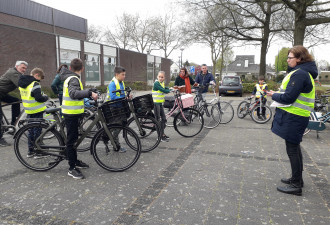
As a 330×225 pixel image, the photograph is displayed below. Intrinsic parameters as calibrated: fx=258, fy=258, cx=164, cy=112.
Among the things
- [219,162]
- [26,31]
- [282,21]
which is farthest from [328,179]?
[26,31]

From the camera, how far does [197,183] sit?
3645mm

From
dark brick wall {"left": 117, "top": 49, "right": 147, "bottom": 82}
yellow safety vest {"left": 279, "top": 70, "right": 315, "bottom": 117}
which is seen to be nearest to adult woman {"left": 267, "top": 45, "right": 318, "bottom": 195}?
yellow safety vest {"left": 279, "top": 70, "right": 315, "bottom": 117}

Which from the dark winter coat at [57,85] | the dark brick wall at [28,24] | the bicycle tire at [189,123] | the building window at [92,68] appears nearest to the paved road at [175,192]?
the bicycle tire at [189,123]

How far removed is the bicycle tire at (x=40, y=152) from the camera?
396 cm

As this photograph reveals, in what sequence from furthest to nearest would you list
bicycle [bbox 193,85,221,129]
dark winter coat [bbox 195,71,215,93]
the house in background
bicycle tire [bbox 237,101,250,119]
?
1. the house in background
2. bicycle tire [bbox 237,101,250,119]
3. dark winter coat [bbox 195,71,215,93]
4. bicycle [bbox 193,85,221,129]

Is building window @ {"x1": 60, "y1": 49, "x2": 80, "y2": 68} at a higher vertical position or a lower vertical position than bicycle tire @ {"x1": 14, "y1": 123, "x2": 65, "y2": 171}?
higher

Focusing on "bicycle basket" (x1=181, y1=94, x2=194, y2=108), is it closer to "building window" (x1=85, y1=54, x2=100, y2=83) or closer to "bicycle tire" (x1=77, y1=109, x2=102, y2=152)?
"bicycle tire" (x1=77, y1=109, x2=102, y2=152)

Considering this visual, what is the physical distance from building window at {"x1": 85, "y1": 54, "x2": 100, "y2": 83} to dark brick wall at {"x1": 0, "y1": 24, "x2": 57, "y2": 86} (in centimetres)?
397

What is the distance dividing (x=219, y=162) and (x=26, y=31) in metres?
17.4

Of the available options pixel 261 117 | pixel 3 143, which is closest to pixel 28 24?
pixel 3 143

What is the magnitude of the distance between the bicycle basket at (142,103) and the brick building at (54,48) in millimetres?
14074

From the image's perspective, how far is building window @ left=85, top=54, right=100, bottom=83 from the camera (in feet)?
75.3

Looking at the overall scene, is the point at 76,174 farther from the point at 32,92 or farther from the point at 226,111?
the point at 226,111

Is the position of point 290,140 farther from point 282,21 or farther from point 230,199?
point 282,21
